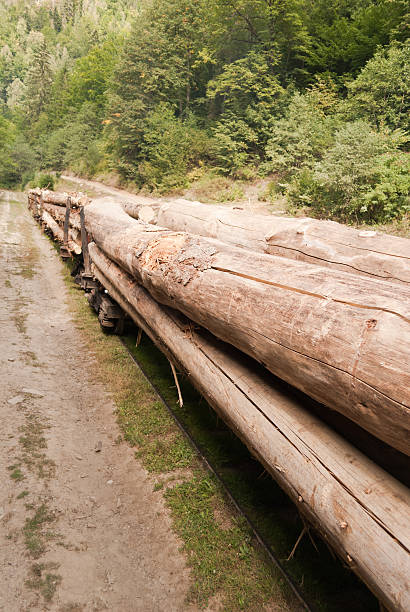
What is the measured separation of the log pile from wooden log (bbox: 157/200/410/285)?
13mm

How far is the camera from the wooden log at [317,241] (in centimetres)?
299

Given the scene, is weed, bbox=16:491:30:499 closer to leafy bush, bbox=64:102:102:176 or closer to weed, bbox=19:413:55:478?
weed, bbox=19:413:55:478

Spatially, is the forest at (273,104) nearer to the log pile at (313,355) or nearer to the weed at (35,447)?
the log pile at (313,355)

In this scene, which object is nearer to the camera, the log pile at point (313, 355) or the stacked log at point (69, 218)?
the log pile at point (313, 355)

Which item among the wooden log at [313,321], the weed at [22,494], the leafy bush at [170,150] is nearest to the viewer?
the wooden log at [313,321]

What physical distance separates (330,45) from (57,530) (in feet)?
90.1

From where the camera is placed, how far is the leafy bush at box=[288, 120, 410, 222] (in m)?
10.1

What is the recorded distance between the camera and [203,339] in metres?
3.37

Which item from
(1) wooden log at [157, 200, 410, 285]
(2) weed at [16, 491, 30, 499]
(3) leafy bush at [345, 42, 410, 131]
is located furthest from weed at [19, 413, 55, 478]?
(3) leafy bush at [345, 42, 410, 131]

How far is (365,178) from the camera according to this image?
10.9 m

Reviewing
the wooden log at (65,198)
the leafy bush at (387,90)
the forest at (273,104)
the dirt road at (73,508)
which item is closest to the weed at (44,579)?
the dirt road at (73,508)

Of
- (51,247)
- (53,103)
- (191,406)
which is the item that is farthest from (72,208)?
(53,103)

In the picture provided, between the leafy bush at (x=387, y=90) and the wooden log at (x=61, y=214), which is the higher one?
the leafy bush at (x=387, y=90)

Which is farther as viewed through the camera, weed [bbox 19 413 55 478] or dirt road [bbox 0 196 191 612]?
weed [bbox 19 413 55 478]
